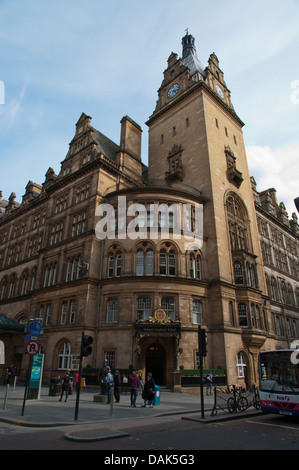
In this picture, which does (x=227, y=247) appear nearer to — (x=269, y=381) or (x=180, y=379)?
(x=180, y=379)

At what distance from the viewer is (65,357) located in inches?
1061

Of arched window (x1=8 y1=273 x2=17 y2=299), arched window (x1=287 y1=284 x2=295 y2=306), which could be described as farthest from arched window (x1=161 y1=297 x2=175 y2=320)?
arched window (x1=287 y1=284 x2=295 y2=306)

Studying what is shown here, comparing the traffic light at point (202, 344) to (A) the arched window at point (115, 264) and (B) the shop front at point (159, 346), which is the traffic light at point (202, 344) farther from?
(A) the arched window at point (115, 264)

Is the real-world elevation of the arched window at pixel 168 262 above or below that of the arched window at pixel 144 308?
above

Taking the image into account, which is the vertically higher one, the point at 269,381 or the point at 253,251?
the point at 253,251

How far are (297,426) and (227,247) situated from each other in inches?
796

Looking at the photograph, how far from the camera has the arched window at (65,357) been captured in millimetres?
26453

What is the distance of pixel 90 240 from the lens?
28281 millimetres

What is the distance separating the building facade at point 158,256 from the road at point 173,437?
41.2 ft

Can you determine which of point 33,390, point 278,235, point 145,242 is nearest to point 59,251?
point 145,242

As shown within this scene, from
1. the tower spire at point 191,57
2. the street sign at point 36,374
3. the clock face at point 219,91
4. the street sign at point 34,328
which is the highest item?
the tower spire at point 191,57

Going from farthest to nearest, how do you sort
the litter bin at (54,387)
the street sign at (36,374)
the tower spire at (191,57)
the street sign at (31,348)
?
the tower spire at (191,57), the litter bin at (54,387), the street sign at (36,374), the street sign at (31,348)

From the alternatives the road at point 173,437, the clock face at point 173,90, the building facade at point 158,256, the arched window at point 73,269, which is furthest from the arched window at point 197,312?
the clock face at point 173,90

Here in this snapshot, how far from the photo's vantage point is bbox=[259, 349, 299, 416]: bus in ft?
38.5
